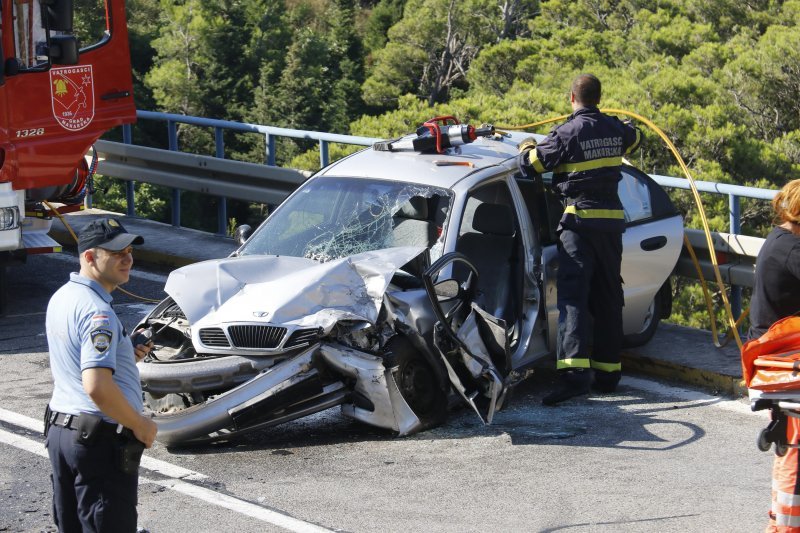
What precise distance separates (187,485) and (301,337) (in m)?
0.98

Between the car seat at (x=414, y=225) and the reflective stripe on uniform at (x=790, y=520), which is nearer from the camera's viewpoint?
the reflective stripe on uniform at (x=790, y=520)

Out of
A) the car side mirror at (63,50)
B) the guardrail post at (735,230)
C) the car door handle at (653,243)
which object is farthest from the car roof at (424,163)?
the car side mirror at (63,50)

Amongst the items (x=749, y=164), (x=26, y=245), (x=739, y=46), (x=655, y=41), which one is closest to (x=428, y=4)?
(x=655, y=41)

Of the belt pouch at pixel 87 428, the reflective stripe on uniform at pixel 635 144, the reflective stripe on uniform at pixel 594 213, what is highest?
the reflective stripe on uniform at pixel 635 144

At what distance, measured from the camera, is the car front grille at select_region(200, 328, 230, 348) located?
6.37 metres

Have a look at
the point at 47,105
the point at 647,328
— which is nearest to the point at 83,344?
the point at 647,328

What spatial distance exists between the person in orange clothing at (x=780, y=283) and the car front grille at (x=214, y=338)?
2737 millimetres

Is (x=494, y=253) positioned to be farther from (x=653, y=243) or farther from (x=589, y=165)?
(x=653, y=243)

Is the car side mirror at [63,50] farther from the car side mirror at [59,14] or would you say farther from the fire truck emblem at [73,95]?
the fire truck emblem at [73,95]

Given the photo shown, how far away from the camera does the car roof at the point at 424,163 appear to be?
741 cm

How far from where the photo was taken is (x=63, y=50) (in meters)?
9.36

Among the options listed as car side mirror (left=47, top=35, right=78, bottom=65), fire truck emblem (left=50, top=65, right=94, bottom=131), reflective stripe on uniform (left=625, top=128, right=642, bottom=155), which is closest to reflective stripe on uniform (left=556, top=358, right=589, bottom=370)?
reflective stripe on uniform (left=625, top=128, right=642, bottom=155)

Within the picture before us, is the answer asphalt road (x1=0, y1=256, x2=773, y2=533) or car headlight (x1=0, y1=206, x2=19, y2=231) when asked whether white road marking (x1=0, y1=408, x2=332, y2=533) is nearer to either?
asphalt road (x1=0, y1=256, x2=773, y2=533)

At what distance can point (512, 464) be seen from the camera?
629 centimetres
